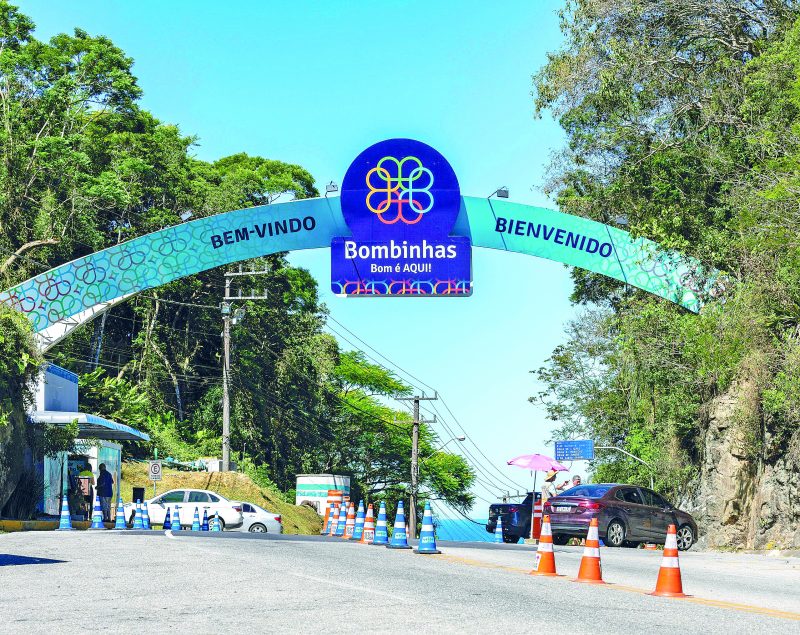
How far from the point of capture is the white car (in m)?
39.7

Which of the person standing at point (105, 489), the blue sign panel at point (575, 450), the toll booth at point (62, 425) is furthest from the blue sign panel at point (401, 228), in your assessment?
the blue sign panel at point (575, 450)

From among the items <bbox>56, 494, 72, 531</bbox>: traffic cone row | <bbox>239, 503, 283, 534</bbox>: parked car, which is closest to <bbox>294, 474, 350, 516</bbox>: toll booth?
<bbox>239, 503, 283, 534</bbox>: parked car

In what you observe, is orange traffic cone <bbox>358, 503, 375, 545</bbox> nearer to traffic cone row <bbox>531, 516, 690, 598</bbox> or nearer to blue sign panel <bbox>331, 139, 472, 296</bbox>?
blue sign panel <bbox>331, 139, 472, 296</bbox>

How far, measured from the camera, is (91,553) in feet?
61.7

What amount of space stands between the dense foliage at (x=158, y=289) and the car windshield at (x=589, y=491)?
79.5 ft

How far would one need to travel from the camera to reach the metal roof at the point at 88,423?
32.4 meters

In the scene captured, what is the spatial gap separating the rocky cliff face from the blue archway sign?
3251 mm

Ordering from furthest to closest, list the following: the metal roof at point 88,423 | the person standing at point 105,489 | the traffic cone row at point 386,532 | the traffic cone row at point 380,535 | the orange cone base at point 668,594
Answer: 1. the person standing at point 105,489
2. the metal roof at point 88,423
3. the traffic cone row at point 380,535
4. the traffic cone row at point 386,532
5. the orange cone base at point 668,594

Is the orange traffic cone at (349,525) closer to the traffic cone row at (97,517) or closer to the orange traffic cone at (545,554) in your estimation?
the traffic cone row at (97,517)

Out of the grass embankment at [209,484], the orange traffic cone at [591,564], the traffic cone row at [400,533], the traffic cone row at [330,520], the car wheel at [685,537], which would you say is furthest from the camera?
the grass embankment at [209,484]

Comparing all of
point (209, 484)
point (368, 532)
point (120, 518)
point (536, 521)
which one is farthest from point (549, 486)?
point (209, 484)

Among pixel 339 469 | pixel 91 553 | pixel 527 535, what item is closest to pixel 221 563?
pixel 91 553

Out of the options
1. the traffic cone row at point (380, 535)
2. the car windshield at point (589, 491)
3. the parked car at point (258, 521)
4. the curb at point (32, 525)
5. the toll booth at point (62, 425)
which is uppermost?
the toll booth at point (62, 425)

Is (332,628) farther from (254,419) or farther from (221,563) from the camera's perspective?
(254,419)
